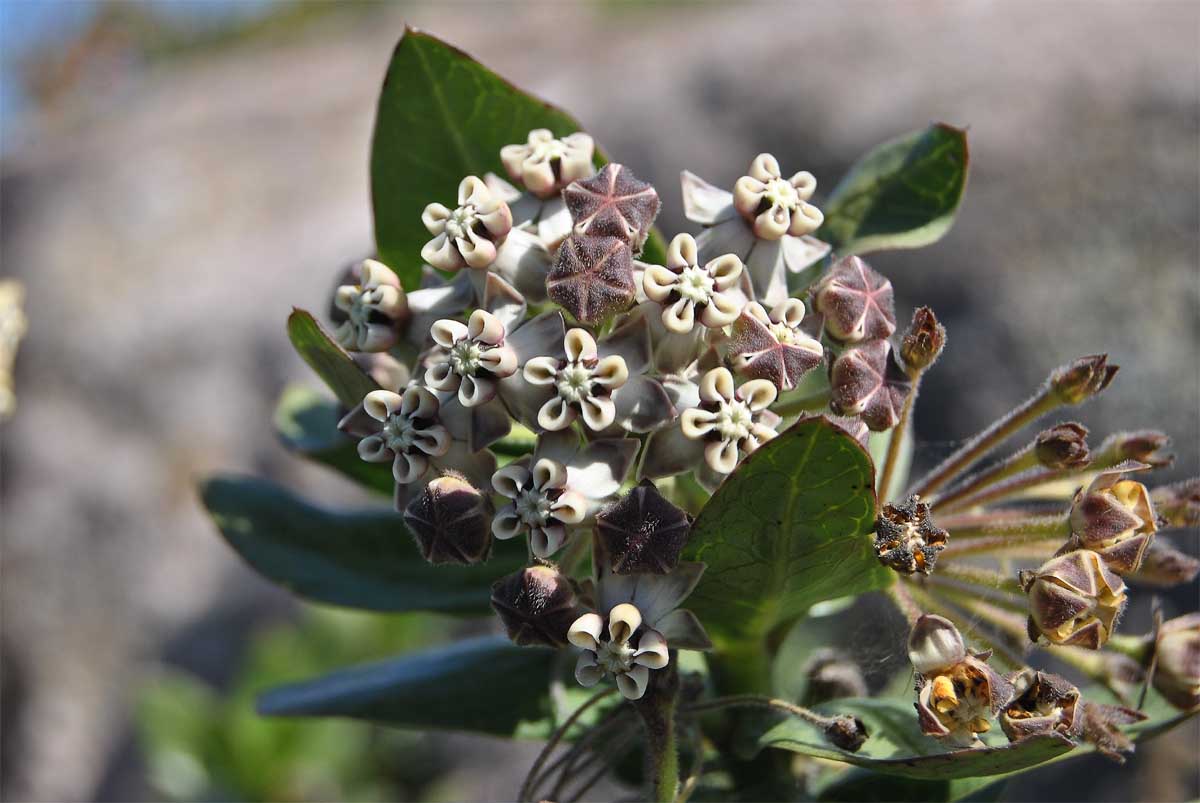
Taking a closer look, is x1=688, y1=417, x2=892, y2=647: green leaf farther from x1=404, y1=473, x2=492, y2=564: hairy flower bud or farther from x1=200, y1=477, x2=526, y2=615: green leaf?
x1=200, y1=477, x2=526, y2=615: green leaf

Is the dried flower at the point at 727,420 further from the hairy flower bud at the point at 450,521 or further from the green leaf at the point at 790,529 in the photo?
the hairy flower bud at the point at 450,521

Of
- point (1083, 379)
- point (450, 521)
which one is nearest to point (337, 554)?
point (450, 521)

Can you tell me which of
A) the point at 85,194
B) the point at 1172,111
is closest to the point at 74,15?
the point at 85,194

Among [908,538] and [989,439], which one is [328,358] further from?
[989,439]

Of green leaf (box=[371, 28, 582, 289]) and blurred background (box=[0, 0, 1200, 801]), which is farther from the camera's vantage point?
blurred background (box=[0, 0, 1200, 801])

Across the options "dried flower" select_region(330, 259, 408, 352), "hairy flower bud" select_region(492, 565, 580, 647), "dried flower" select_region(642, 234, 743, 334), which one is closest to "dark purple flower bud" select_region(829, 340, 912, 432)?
"dried flower" select_region(642, 234, 743, 334)

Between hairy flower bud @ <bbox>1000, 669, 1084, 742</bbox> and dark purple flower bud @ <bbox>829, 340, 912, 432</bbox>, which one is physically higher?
dark purple flower bud @ <bbox>829, 340, 912, 432</bbox>
